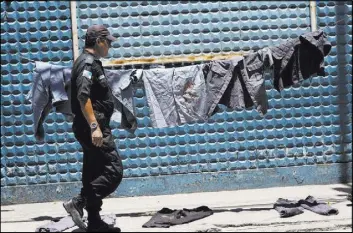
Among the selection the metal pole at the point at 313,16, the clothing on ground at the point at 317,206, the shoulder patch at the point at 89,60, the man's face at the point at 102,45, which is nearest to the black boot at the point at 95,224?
the shoulder patch at the point at 89,60

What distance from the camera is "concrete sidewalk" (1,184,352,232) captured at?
652 centimetres

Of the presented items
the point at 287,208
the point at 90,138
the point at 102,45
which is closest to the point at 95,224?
the point at 90,138

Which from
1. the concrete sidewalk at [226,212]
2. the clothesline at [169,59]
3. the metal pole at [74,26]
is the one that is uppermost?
the metal pole at [74,26]

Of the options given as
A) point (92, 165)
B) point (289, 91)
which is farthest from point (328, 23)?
point (92, 165)

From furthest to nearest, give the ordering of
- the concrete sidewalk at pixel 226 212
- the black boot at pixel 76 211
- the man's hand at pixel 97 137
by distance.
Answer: the concrete sidewalk at pixel 226 212 < the black boot at pixel 76 211 < the man's hand at pixel 97 137

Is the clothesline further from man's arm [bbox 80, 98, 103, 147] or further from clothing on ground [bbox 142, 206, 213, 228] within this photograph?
man's arm [bbox 80, 98, 103, 147]

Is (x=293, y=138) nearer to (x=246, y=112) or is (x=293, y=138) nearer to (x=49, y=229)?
(x=246, y=112)

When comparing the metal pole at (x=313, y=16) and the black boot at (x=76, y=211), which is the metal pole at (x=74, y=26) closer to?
the black boot at (x=76, y=211)

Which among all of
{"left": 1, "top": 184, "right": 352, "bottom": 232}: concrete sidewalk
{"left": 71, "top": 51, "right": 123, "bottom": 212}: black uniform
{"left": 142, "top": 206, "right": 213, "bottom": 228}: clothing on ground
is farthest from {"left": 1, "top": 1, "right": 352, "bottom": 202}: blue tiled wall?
{"left": 71, "top": 51, "right": 123, "bottom": 212}: black uniform

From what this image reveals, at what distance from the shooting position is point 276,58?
23.6 ft

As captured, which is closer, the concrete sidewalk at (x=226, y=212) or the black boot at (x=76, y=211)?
the black boot at (x=76, y=211)

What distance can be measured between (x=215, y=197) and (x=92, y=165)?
7.92 ft

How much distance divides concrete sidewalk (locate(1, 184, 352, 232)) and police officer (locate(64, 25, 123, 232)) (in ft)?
1.32

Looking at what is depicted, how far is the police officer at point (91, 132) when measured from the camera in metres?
6.06
